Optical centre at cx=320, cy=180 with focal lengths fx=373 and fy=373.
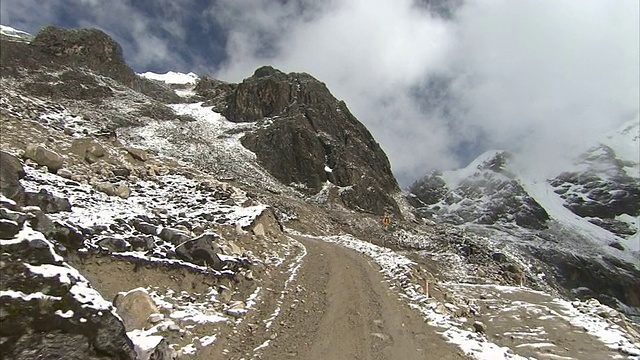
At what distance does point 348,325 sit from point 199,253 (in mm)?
5637

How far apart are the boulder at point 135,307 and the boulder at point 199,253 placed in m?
3.08

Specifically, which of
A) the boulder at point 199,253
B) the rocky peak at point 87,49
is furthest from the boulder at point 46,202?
the rocky peak at point 87,49

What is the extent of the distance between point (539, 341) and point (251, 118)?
246 feet

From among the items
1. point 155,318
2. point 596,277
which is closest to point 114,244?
point 155,318

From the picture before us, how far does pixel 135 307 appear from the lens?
929 cm

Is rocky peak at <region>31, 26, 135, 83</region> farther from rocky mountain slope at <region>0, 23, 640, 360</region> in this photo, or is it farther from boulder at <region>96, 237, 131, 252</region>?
boulder at <region>96, 237, 131, 252</region>

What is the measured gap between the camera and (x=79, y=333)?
18.7ft

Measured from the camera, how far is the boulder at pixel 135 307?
29.4 feet

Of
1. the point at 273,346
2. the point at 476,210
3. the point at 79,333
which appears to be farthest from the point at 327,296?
the point at 476,210

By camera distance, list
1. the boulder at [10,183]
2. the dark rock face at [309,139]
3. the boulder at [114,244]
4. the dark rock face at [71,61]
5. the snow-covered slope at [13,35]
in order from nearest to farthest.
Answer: the boulder at [10,183]
the boulder at [114,244]
the dark rock face at [71,61]
the dark rock face at [309,139]
the snow-covered slope at [13,35]

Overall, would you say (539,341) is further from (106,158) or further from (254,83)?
(254,83)

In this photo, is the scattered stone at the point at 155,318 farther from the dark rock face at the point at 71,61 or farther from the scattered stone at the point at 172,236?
the dark rock face at the point at 71,61

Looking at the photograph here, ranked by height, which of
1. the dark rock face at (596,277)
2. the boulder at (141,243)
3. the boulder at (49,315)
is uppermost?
the dark rock face at (596,277)

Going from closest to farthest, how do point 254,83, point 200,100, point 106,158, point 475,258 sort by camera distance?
point 106,158 → point 475,258 → point 254,83 → point 200,100
